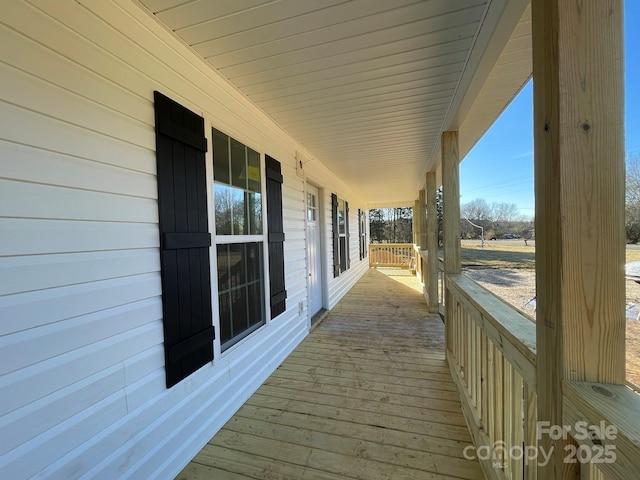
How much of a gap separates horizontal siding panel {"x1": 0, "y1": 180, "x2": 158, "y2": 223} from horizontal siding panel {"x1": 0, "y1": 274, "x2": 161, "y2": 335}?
29cm

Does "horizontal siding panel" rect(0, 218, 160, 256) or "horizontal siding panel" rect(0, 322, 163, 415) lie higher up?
"horizontal siding panel" rect(0, 218, 160, 256)

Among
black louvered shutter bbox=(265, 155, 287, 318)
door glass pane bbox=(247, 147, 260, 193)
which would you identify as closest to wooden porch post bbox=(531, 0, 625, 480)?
door glass pane bbox=(247, 147, 260, 193)

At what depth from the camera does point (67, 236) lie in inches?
43.8

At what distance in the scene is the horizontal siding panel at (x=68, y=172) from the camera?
3.17 ft

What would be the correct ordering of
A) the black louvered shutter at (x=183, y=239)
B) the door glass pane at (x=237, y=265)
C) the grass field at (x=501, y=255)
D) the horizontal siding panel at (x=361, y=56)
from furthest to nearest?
1. the door glass pane at (x=237, y=265)
2. the horizontal siding panel at (x=361, y=56)
3. the black louvered shutter at (x=183, y=239)
4. the grass field at (x=501, y=255)

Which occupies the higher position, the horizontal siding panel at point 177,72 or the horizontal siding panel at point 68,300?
the horizontal siding panel at point 177,72

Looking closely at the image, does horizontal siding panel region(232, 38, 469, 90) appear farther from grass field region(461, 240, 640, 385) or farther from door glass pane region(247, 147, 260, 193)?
grass field region(461, 240, 640, 385)

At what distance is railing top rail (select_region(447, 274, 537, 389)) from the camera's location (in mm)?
1041

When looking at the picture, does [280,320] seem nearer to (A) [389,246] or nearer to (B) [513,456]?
(B) [513,456]

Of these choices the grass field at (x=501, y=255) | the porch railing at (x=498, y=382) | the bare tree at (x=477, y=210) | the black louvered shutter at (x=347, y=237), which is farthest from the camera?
the black louvered shutter at (x=347, y=237)

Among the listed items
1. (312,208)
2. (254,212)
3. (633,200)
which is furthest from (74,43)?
(312,208)

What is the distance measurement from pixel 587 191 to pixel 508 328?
75 cm

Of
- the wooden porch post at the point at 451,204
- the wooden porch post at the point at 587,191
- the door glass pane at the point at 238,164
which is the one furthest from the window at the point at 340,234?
the wooden porch post at the point at 587,191

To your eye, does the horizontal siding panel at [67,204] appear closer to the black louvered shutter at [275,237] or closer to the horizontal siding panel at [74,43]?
the horizontal siding panel at [74,43]
